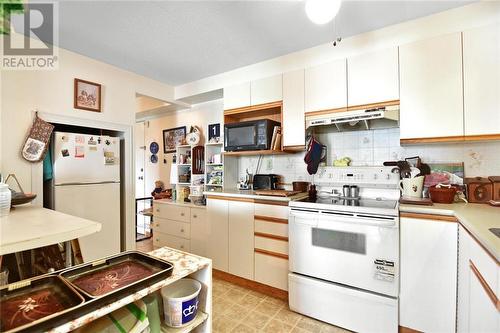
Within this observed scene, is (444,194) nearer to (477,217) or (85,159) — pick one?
(477,217)

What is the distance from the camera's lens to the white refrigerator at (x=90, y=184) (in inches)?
86.7

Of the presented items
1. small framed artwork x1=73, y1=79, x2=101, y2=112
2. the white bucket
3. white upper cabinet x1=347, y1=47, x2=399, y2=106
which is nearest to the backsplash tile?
white upper cabinet x1=347, y1=47, x2=399, y2=106

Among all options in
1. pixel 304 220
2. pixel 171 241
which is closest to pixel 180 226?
pixel 171 241

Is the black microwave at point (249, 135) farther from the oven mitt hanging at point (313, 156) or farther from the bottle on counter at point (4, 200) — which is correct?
the bottle on counter at point (4, 200)

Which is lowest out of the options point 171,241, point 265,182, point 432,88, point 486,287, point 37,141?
point 171,241

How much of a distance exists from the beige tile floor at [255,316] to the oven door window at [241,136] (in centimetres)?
154

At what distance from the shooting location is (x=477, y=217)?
1334 mm

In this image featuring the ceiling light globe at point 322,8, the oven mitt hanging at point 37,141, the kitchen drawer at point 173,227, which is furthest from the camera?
the kitchen drawer at point 173,227

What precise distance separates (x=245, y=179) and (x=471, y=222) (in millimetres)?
2176

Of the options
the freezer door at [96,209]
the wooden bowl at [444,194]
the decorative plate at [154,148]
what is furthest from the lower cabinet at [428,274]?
the decorative plate at [154,148]

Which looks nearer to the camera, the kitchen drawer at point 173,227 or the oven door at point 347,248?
the oven door at point 347,248

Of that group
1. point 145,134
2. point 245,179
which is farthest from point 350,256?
point 145,134

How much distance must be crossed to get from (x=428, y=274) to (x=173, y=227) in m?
2.72

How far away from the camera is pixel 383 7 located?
5.62ft
